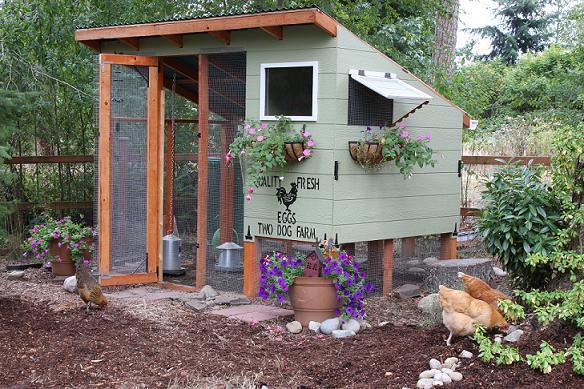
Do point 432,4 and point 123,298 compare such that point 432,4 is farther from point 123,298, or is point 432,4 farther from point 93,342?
point 93,342

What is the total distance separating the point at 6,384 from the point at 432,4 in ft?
25.8

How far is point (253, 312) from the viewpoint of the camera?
6.79m

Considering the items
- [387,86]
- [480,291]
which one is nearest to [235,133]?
[387,86]

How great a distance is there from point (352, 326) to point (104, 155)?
3141 millimetres

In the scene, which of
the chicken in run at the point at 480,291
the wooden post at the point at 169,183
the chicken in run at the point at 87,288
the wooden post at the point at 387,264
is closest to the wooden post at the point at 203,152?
the wooden post at the point at 169,183

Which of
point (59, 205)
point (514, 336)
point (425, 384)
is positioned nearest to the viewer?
point (425, 384)

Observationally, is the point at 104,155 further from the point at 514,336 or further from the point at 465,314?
the point at 514,336

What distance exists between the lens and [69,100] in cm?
1023

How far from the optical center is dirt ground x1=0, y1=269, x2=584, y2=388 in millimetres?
4738

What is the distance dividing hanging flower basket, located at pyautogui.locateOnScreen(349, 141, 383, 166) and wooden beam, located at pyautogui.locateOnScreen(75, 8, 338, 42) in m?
0.95

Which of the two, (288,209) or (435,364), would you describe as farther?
(288,209)

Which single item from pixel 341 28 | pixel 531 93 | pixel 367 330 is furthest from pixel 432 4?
pixel 531 93

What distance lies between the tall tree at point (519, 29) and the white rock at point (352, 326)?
22.5 meters

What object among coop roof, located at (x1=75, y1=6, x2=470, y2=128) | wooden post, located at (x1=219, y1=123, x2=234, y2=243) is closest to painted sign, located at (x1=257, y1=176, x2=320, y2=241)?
wooden post, located at (x1=219, y1=123, x2=234, y2=243)
